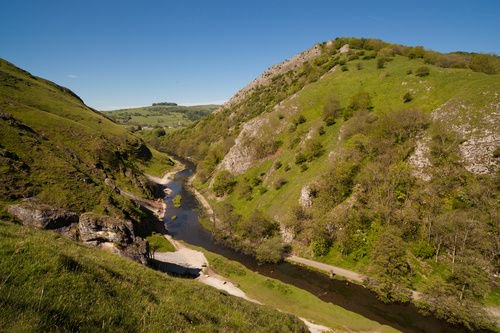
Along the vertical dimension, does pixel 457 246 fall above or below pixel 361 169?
below

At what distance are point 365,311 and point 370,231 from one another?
58.6 feet

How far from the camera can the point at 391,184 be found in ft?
185

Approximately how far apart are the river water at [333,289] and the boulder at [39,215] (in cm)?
3219

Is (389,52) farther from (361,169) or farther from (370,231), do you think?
(370,231)

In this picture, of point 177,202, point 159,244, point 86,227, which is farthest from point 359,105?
point 86,227

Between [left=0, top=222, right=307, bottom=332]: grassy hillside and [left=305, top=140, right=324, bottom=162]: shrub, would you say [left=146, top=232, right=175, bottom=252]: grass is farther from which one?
[left=0, top=222, right=307, bottom=332]: grassy hillside

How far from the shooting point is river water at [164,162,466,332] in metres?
39.9

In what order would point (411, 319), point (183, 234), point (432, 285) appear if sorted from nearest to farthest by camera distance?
point (411, 319) → point (432, 285) → point (183, 234)

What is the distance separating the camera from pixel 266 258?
5897 cm

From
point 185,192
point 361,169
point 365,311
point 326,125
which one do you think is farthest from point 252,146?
point 365,311

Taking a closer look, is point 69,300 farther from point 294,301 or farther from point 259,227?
point 259,227

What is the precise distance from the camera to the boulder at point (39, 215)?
1839 inches

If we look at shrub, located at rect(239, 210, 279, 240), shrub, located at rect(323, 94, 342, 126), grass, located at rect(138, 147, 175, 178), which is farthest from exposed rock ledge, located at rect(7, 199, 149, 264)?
grass, located at rect(138, 147, 175, 178)

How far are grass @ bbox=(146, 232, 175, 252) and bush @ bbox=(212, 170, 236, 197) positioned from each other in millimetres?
33427
